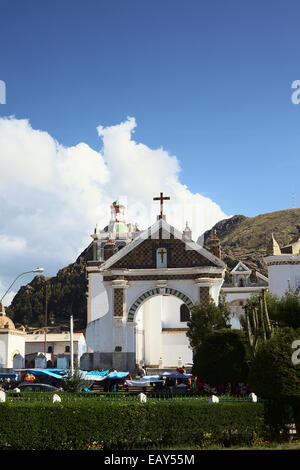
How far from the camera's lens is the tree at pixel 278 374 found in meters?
16.7

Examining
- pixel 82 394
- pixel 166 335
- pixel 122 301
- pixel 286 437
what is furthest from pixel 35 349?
pixel 286 437

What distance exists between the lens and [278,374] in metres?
16.8

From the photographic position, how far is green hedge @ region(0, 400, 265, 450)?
1491 centimetres

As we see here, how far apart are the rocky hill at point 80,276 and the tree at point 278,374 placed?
9394 cm

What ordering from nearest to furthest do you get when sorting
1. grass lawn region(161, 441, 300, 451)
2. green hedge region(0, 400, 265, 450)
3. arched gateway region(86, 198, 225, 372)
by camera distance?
green hedge region(0, 400, 265, 450), grass lawn region(161, 441, 300, 451), arched gateway region(86, 198, 225, 372)

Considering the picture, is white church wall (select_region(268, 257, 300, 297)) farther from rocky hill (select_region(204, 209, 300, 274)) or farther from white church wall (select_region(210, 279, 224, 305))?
rocky hill (select_region(204, 209, 300, 274))

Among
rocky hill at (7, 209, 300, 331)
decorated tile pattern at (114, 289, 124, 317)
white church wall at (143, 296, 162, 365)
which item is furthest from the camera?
rocky hill at (7, 209, 300, 331)

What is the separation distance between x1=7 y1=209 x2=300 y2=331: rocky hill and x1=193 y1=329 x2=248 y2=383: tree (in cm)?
8372

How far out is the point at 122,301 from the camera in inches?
1574

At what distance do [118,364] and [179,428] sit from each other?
23593mm

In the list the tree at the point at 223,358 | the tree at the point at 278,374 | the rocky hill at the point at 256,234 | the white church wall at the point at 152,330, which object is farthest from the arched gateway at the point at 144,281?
the rocky hill at the point at 256,234

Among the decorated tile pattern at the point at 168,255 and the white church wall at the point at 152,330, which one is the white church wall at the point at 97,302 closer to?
the white church wall at the point at 152,330

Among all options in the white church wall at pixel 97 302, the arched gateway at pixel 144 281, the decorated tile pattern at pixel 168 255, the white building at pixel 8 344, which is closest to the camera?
the arched gateway at pixel 144 281

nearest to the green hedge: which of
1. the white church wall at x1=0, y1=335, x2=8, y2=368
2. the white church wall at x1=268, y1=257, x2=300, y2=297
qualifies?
the white church wall at x1=0, y1=335, x2=8, y2=368
